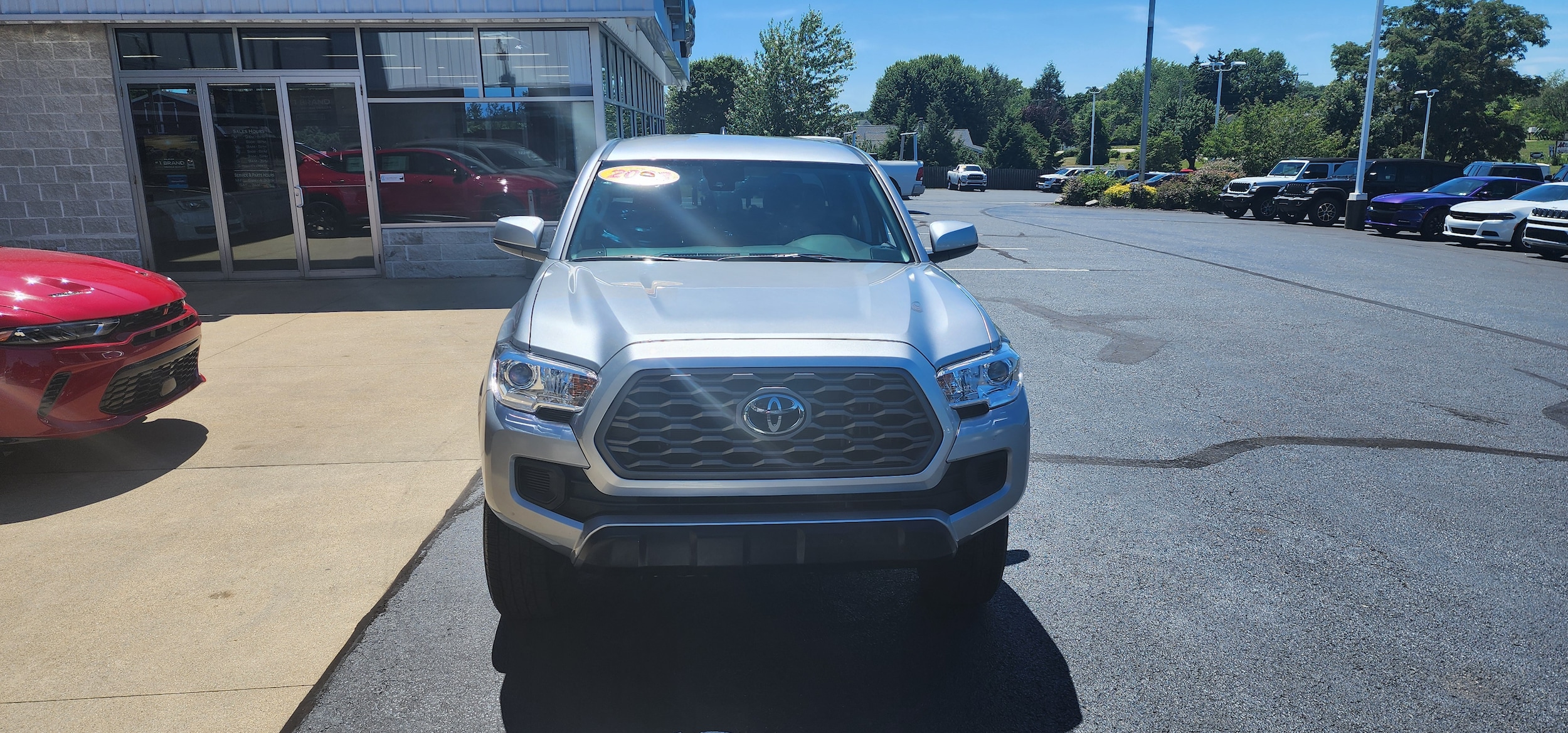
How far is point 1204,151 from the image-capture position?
41062mm

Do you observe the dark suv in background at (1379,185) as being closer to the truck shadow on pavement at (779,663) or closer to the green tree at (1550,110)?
the truck shadow on pavement at (779,663)

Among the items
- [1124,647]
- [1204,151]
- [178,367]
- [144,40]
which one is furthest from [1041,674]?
[1204,151]

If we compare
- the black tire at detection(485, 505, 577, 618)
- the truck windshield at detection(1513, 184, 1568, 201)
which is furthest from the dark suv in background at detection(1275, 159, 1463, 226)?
the black tire at detection(485, 505, 577, 618)

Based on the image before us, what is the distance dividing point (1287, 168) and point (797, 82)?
925 inches

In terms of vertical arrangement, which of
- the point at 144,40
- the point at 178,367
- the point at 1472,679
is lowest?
the point at 1472,679

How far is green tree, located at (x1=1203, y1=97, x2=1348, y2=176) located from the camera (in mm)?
36562

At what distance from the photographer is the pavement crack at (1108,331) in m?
7.98

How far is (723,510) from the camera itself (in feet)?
9.07

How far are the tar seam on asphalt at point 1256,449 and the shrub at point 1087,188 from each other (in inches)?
1355

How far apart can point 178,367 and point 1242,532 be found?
5594mm

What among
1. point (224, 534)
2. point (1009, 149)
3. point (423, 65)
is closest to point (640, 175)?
point (224, 534)

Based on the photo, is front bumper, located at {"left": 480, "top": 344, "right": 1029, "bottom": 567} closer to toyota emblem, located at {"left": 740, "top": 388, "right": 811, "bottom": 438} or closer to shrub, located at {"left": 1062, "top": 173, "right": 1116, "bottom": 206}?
toyota emblem, located at {"left": 740, "top": 388, "right": 811, "bottom": 438}

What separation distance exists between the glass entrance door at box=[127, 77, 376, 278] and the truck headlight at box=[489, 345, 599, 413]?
10218 mm

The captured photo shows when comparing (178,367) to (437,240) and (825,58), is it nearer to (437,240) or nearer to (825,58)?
(437,240)
